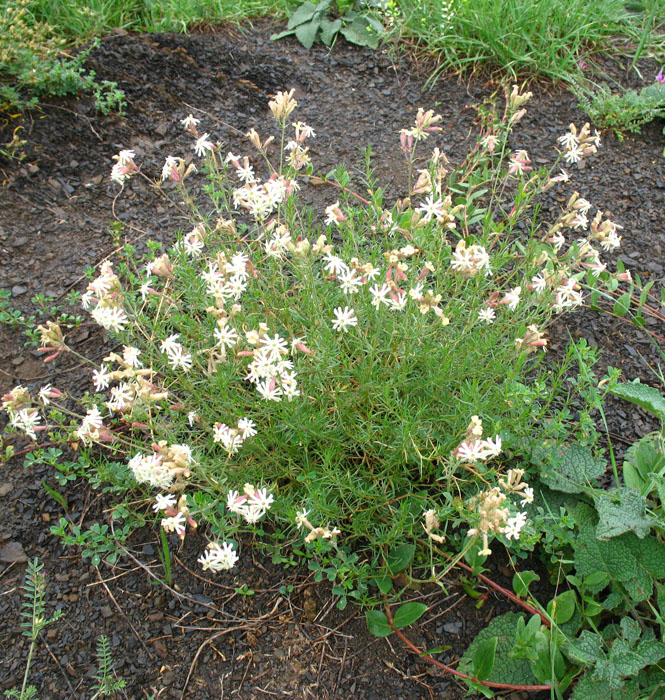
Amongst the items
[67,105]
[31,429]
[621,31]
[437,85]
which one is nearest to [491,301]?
[31,429]

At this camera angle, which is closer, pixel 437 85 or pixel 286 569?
pixel 286 569

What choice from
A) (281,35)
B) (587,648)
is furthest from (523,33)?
(587,648)

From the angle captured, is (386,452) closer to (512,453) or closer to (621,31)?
(512,453)

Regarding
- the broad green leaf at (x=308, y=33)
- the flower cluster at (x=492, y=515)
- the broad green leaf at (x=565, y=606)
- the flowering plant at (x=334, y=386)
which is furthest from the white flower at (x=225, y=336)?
the broad green leaf at (x=308, y=33)

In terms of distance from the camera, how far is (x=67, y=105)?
4418 mm

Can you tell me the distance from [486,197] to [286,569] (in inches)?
106

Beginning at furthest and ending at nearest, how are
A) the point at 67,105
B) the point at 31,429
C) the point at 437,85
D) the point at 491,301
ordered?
the point at 437,85
the point at 67,105
the point at 491,301
the point at 31,429

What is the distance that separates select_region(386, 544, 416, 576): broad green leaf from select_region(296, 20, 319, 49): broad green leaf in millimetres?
4331

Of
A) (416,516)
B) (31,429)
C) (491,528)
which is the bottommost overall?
(416,516)

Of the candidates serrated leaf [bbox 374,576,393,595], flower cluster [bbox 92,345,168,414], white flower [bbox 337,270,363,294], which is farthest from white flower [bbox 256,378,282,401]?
serrated leaf [bbox 374,576,393,595]

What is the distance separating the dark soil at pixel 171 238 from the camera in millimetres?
2340

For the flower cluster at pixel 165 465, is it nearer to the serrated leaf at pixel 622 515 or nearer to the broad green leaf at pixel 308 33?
the serrated leaf at pixel 622 515

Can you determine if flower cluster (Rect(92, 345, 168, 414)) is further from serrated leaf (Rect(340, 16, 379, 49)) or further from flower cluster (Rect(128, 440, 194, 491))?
serrated leaf (Rect(340, 16, 379, 49))

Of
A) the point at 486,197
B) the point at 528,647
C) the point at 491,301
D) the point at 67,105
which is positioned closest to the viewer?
the point at 528,647
